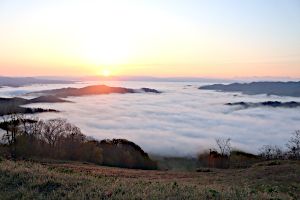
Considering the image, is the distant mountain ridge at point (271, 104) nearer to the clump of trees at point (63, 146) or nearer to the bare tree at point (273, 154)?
the bare tree at point (273, 154)

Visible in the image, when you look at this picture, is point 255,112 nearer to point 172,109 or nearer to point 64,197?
point 172,109

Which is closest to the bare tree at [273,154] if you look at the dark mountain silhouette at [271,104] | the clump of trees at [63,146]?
the clump of trees at [63,146]

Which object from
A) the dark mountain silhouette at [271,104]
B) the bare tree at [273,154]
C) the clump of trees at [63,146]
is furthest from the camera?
the dark mountain silhouette at [271,104]

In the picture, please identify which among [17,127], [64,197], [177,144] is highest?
[64,197]

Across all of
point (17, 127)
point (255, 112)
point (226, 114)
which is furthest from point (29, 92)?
point (17, 127)

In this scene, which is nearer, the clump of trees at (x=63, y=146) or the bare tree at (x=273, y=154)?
the clump of trees at (x=63, y=146)

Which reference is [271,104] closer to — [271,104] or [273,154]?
[271,104]

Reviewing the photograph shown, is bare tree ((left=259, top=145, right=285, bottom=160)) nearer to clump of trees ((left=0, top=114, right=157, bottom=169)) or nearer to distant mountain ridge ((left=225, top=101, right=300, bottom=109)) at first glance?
clump of trees ((left=0, top=114, right=157, bottom=169))

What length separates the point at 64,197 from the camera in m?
9.19

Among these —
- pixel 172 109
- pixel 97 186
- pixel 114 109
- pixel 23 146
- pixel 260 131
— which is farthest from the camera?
pixel 172 109

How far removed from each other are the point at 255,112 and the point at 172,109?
38.3 meters

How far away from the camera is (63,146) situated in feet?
202

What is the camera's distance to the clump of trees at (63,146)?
2193 inches

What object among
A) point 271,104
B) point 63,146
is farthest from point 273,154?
point 271,104
